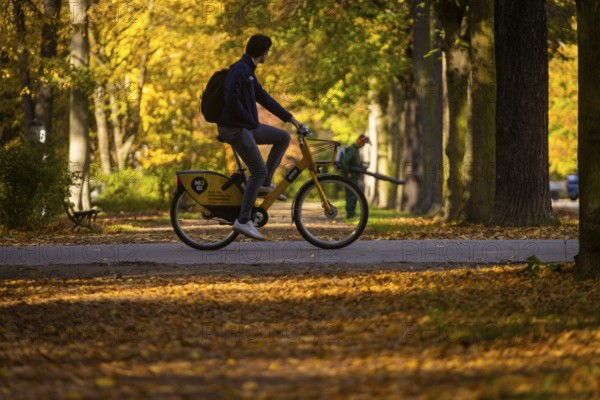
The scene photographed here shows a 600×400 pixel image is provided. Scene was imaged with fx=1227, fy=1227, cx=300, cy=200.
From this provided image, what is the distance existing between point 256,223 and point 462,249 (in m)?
2.26

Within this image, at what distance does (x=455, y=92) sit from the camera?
2225cm

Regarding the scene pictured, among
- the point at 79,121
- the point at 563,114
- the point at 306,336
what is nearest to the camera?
the point at 306,336

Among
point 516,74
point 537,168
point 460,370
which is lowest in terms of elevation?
point 460,370

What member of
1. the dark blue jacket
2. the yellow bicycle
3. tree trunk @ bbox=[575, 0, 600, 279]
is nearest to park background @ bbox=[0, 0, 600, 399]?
tree trunk @ bbox=[575, 0, 600, 279]

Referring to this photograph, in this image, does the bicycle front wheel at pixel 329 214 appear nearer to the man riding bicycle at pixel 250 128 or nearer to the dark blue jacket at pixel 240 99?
the man riding bicycle at pixel 250 128

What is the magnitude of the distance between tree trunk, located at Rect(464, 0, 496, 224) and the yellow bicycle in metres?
6.81

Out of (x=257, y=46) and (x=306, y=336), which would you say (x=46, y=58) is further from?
(x=306, y=336)

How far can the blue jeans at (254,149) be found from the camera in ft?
40.7

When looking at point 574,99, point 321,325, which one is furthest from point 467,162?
point 574,99

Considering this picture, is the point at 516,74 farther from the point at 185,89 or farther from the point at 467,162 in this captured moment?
the point at 185,89

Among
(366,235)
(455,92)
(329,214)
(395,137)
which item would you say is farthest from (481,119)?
(395,137)

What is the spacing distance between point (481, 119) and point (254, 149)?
26.7 feet

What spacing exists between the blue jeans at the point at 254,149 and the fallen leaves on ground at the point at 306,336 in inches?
74.3

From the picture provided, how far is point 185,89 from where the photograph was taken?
3672 cm
